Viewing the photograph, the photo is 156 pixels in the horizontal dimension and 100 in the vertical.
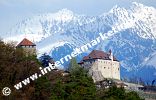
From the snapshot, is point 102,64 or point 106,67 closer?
point 106,67

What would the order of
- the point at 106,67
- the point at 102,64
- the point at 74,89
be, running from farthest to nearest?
the point at 102,64 < the point at 106,67 < the point at 74,89

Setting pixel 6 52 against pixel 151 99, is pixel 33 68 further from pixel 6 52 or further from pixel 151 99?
pixel 151 99

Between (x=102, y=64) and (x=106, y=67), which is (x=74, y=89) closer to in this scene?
(x=106, y=67)

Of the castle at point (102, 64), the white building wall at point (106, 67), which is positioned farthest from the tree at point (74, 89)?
the white building wall at point (106, 67)

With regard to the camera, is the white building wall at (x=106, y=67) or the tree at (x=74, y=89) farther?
the white building wall at (x=106, y=67)

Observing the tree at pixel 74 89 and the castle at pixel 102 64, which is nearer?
the tree at pixel 74 89

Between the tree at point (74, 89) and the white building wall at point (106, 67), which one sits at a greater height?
the white building wall at point (106, 67)

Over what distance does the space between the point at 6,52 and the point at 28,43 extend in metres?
40.0

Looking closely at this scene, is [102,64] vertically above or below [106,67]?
above

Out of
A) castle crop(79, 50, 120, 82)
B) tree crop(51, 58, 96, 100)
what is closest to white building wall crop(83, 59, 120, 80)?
castle crop(79, 50, 120, 82)

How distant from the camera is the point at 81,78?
60562 mm

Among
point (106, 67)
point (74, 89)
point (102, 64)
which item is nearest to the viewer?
point (74, 89)

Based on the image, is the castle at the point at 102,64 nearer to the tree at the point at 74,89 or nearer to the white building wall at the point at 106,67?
the white building wall at the point at 106,67

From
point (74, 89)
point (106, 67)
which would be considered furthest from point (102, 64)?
point (74, 89)
